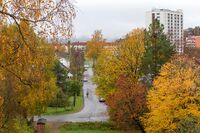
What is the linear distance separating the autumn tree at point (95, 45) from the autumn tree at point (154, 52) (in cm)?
5063

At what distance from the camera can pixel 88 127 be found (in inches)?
1576

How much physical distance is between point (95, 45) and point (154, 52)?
5453 centimetres

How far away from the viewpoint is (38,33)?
7883 millimetres

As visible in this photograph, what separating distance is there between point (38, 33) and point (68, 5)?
770 mm

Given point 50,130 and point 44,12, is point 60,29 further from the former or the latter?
point 50,130

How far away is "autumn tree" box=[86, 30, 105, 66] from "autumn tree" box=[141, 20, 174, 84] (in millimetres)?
50627

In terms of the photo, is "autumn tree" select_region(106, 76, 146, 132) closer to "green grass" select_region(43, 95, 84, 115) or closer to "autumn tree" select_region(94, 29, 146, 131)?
"autumn tree" select_region(94, 29, 146, 131)

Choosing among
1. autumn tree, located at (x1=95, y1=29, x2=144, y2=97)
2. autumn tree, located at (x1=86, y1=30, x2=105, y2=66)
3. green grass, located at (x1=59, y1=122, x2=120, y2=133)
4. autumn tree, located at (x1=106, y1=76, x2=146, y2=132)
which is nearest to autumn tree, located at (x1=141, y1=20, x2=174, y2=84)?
Result: autumn tree, located at (x1=95, y1=29, x2=144, y2=97)

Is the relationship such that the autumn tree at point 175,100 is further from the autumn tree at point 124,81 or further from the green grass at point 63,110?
the green grass at point 63,110

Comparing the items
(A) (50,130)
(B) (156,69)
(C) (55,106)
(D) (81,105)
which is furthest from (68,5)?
(D) (81,105)

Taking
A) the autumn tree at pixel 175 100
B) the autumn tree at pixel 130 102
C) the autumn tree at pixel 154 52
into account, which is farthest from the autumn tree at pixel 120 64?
the autumn tree at pixel 175 100

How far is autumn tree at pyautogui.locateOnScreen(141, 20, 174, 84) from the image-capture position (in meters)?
42.2

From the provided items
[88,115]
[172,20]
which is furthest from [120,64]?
[172,20]

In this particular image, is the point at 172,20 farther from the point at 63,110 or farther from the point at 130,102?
the point at 130,102
